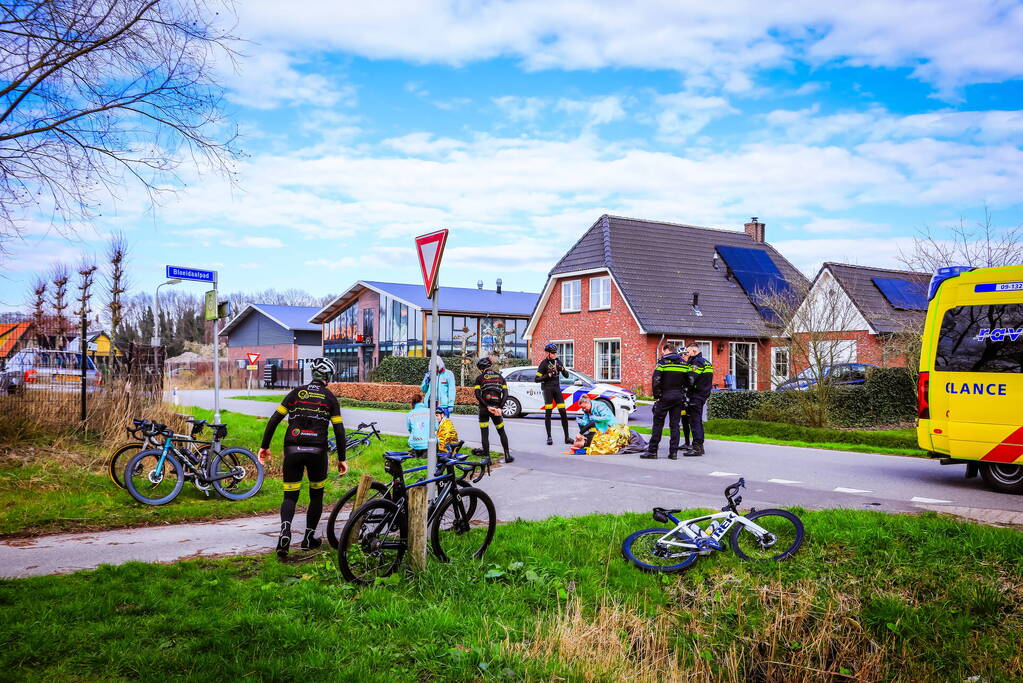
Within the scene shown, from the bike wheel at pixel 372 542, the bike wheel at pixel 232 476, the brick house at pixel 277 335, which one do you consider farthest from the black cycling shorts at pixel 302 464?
the brick house at pixel 277 335

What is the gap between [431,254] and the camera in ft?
21.4

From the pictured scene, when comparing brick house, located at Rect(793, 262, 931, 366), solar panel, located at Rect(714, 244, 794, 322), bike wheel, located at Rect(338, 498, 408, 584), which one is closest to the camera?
bike wheel, located at Rect(338, 498, 408, 584)

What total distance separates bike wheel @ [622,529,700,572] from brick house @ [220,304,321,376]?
174ft

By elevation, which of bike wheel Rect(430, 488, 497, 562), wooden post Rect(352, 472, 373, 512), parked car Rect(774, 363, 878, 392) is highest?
parked car Rect(774, 363, 878, 392)

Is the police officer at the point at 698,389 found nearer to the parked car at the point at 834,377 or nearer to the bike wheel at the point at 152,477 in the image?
the parked car at the point at 834,377

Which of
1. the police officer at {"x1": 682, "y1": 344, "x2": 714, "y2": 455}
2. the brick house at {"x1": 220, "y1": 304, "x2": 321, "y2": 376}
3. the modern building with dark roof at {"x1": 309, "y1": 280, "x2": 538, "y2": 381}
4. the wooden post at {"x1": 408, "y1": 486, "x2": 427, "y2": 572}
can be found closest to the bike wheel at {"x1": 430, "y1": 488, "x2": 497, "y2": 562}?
the wooden post at {"x1": 408, "y1": 486, "x2": 427, "y2": 572}

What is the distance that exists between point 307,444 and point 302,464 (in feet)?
0.74

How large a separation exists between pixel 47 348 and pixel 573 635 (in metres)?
13.5

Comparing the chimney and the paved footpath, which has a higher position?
the chimney

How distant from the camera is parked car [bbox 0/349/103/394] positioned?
1246 cm

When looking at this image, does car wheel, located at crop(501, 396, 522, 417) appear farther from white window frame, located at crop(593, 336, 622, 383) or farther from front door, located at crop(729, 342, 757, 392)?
front door, located at crop(729, 342, 757, 392)

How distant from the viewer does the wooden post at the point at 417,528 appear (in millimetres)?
6051

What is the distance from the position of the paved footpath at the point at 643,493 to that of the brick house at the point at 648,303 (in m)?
14.9

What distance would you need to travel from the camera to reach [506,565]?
662cm
